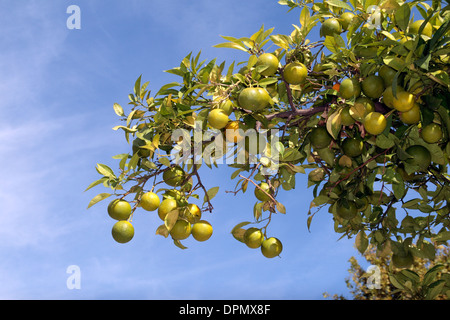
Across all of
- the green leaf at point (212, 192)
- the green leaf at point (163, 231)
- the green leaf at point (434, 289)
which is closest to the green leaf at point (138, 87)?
the green leaf at point (212, 192)

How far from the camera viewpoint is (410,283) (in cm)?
362

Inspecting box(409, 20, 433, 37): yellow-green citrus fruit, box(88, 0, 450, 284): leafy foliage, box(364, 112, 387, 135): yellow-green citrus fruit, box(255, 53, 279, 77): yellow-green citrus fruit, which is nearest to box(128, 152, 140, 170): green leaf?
box(88, 0, 450, 284): leafy foliage

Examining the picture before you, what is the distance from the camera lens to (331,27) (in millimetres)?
3594

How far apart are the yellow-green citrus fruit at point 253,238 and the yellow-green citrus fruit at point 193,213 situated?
0.44 meters

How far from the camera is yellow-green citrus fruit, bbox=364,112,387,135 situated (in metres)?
2.99

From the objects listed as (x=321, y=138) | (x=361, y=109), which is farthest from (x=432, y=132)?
(x=321, y=138)

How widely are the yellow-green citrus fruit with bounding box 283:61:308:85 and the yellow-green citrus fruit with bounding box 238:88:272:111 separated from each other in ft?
1.11

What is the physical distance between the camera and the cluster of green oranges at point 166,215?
10.7 feet

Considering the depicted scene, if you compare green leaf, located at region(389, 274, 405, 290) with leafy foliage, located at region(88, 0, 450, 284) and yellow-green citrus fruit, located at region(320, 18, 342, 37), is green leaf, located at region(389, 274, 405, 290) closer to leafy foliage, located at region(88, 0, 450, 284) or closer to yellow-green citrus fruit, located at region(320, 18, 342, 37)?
leafy foliage, located at region(88, 0, 450, 284)

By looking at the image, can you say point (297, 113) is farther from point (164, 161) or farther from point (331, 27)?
point (164, 161)

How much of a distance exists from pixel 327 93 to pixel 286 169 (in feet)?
2.20

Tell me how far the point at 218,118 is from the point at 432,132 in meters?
1.47

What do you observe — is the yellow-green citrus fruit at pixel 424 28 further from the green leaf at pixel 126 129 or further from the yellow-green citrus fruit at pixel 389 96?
the green leaf at pixel 126 129
